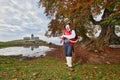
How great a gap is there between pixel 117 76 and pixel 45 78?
4259mm

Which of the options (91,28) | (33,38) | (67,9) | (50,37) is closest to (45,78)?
(67,9)

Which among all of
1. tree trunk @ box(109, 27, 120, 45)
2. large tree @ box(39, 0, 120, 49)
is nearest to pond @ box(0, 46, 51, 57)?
large tree @ box(39, 0, 120, 49)

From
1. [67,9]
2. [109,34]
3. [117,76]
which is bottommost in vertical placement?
[117,76]

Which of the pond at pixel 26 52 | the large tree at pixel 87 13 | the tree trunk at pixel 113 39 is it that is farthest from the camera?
the tree trunk at pixel 113 39

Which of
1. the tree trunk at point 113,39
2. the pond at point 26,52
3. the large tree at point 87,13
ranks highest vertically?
the large tree at point 87,13

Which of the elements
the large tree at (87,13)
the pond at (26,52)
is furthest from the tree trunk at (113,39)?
the pond at (26,52)

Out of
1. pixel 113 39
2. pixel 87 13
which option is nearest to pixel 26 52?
pixel 87 13

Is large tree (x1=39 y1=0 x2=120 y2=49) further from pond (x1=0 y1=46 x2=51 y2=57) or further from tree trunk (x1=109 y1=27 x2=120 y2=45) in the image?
pond (x1=0 y1=46 x2=51 y2=57)

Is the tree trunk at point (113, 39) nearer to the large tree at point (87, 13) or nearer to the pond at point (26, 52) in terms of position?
the large tree at point (87, 13)

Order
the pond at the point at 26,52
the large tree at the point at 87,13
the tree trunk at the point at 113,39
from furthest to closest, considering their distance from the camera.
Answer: the tree trunk at the point at 113,39 < the pond at the point at 26,52 < the large tree at the point at 87,13

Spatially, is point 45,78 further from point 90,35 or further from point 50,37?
point 50,37

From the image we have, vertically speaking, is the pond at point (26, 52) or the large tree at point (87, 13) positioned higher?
the large tree at point (87, 13)

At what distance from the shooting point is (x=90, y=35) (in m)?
42.3

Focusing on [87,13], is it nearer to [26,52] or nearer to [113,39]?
[113,39]
